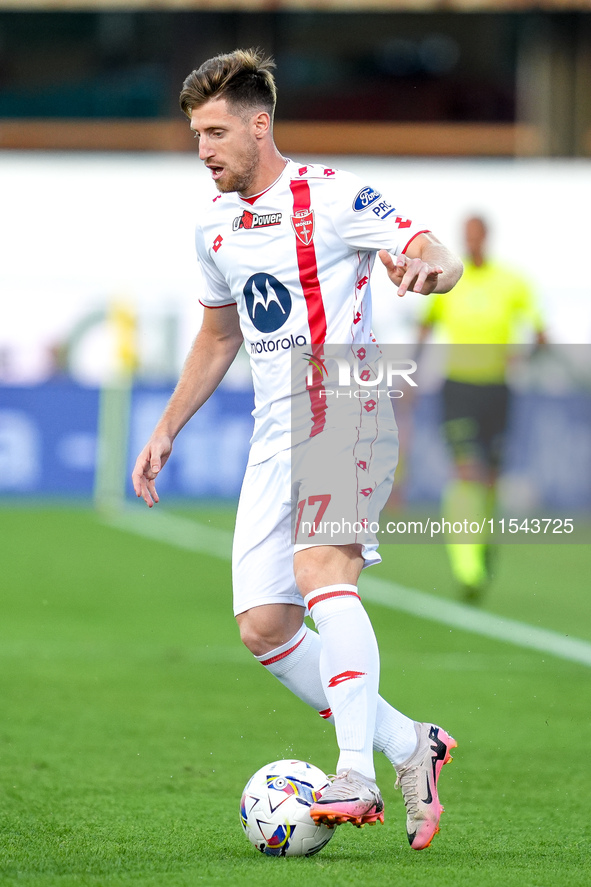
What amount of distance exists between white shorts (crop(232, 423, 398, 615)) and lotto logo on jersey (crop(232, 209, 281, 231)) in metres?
0.59

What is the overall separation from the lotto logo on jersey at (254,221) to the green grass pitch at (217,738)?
163 cm

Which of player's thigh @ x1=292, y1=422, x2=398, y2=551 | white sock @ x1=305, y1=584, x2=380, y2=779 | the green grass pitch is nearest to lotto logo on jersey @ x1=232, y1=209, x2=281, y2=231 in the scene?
player's thigh @ x1=292, y1=422, x2=398, y2=551

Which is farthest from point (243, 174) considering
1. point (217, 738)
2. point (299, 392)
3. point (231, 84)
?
point (217, 738)

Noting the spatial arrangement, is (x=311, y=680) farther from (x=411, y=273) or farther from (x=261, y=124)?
(x=261, y=124)

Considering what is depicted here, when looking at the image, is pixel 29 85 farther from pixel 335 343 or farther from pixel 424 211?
pixel 335 343

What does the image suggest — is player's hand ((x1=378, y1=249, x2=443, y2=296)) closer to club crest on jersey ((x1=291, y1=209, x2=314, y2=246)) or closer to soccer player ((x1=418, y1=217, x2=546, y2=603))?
club crest on jersey ((x1=291, y1=209, x2=314, y2=246))

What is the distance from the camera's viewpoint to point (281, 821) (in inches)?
147

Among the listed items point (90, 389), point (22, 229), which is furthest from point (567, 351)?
point (22, 229)

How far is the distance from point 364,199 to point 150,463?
0.96 metres

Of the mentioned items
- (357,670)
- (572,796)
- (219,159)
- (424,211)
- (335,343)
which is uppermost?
(424,211)

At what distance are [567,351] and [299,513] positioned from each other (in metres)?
11.0

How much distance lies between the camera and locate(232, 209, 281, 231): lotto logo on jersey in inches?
156

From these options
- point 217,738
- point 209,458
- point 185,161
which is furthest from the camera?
point 185,161

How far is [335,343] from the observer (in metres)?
3.94
